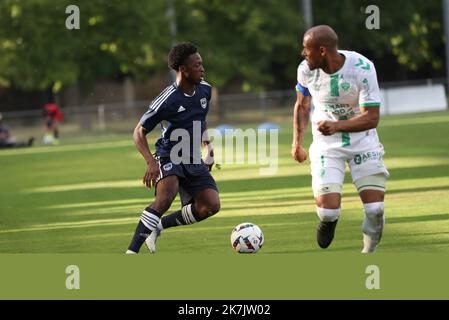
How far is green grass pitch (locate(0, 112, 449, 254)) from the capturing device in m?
12.6

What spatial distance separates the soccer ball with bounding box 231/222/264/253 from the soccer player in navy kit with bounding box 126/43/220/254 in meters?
0.37

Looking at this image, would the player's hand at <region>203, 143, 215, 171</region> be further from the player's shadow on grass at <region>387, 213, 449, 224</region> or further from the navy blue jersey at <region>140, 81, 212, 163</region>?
the player's shadow on grass at <region>387, 213, 449, 224</region>

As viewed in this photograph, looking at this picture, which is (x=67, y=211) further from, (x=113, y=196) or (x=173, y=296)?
(x=173, y=296)

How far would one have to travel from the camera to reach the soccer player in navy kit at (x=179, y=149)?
1109cm

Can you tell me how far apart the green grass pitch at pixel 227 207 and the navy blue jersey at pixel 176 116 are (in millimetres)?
1351

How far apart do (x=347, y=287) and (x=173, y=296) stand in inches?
56.8

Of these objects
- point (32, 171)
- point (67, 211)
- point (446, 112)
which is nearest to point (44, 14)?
point (446, 112)

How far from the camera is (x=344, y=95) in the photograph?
416 inches

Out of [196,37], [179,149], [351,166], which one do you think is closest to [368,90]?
[351,166]

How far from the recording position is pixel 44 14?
48.2 m

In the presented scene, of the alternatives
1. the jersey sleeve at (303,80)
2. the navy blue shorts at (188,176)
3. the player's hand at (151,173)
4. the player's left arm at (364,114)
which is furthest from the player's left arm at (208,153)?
the player's left arm at (364,114)

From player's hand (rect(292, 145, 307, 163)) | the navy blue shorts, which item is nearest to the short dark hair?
the navy blue shorts

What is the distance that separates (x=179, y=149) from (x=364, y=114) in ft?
6.73

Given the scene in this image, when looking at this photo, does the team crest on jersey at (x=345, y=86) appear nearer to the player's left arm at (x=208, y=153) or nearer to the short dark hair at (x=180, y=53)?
the short dark hair at (x=180, y=53)
